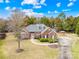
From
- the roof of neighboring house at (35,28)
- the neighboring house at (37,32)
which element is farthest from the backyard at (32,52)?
the roof of neighboring house at (35,28)

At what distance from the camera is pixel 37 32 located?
95.6 ft

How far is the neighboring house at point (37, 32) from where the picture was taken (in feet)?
92.1

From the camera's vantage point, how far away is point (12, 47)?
838 inches

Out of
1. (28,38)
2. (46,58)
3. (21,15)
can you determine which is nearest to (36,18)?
(28,38)

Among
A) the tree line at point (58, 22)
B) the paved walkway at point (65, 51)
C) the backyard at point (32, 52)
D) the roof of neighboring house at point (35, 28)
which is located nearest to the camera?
the paved walkway at point (65, 51)

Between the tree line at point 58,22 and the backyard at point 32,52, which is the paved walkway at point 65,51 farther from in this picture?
the tree line at point 58,22

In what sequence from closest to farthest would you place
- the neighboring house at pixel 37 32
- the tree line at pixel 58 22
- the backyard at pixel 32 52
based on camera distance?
the backyard at pixel 32 52, the neighboring house at pixel 37 32, the tree line at pixel 58 22

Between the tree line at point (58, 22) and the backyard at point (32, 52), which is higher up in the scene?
the tree line at point (58, 22)

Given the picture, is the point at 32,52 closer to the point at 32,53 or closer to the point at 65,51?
the point at 32,53

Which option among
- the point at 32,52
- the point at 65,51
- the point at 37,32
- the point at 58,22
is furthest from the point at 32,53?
the point at 58,22

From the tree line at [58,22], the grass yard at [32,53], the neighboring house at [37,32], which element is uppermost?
the tree line at [58,22]

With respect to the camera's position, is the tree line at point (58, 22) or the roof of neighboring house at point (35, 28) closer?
the roof of neighboring house at point (35, 28)

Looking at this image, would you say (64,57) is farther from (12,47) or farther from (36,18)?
(36,18)

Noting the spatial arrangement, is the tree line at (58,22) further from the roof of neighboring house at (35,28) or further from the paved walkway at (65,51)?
the paved walkway at (65,51)
